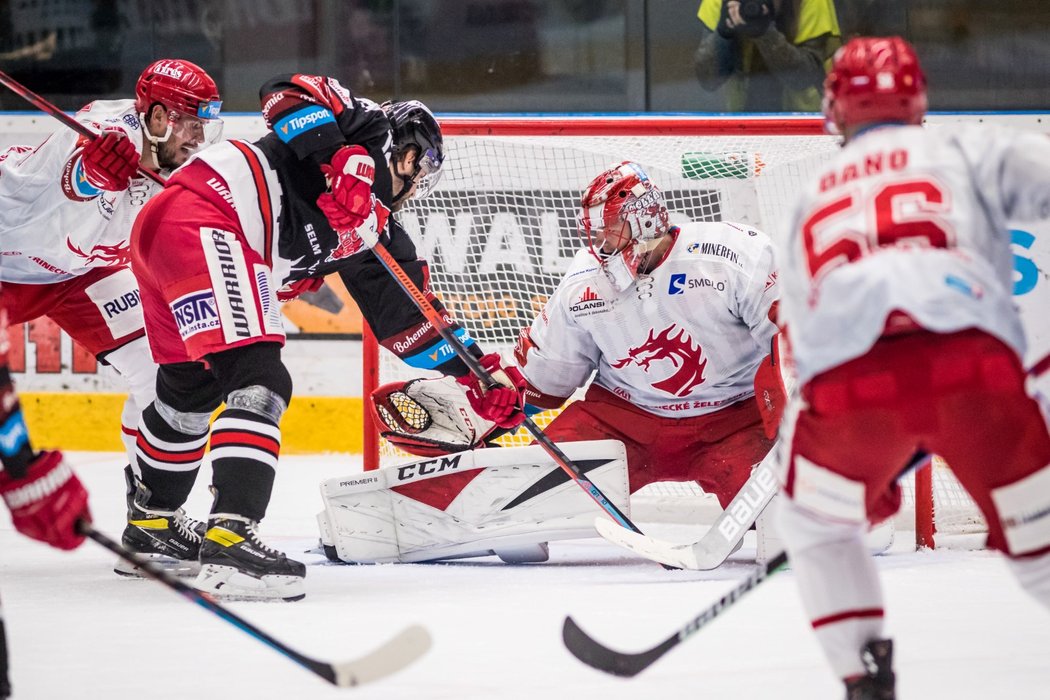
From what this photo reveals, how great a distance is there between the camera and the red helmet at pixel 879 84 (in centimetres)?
181

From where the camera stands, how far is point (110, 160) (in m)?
3.41

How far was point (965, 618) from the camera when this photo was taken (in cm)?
263

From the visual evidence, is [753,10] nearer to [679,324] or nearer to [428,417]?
[679,324]

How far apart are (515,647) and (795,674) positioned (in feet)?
1.55

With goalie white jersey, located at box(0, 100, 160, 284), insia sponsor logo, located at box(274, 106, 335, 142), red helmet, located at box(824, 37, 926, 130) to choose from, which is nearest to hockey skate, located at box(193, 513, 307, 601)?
insia sponsor logo, located at box(274, 106, 335, 142)

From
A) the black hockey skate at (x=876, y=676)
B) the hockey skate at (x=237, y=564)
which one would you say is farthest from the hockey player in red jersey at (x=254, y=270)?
the black hockey skate at (x=876, y=676)

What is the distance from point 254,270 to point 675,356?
1.03 metres

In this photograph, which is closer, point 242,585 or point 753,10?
point 242,585

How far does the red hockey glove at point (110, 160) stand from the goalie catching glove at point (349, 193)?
0.61m

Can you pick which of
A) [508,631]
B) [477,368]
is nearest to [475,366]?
[477,368]

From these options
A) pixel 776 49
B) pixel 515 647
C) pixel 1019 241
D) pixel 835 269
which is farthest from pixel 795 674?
pixel 776 49

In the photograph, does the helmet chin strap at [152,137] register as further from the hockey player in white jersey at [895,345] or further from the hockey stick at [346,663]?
the hockey player in white jersey at [895,345]

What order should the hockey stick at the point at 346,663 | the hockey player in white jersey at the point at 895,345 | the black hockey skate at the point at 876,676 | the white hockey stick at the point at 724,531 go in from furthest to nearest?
the white hockey stick at the point at 724,531 → the hockey stick at the point at 346,663 → the black hockey skate at the point at 876,676 → the hockey player in white jersey at the point at 895,345

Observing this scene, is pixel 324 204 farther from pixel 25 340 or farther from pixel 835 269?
pixel 25 340
